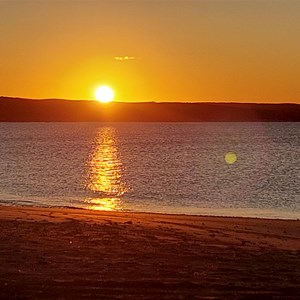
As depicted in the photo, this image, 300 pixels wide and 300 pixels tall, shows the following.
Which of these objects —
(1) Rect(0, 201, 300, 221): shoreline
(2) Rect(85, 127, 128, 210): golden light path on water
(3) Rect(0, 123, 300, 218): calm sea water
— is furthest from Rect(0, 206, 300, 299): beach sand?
(2) Rect(85, 127, 128, 210): golden light path on water

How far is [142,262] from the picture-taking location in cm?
1209

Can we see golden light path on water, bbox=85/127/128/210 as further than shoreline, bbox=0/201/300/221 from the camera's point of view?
Yes

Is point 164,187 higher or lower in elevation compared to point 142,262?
higher

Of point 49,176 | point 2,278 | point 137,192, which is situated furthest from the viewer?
point 49,176

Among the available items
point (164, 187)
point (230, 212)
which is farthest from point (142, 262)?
point (164, 187)

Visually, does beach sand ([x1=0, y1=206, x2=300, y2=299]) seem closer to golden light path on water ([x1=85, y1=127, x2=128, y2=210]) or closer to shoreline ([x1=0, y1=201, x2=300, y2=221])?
shoreline ([x1=0, y1=201, x2=300, y2=221])

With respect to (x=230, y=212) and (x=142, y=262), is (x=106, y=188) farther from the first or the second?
(x=142, y=262)

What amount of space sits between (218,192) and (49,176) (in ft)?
57.4

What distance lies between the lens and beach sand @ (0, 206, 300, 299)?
9.73 m

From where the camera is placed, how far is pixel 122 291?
31.5 ft

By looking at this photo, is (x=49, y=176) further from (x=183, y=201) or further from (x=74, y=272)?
(x=74, y=272)

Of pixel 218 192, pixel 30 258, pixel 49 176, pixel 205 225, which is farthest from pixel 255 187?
pixel 30 258

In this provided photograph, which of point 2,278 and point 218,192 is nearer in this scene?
point 2,278

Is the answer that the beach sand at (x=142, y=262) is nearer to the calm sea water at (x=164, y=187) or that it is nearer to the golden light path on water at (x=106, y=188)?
the calm sea water at (x=164, y=187)
